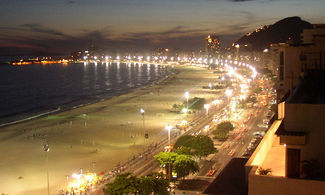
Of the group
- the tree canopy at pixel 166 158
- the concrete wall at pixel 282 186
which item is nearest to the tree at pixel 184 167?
the tree canopy at pixel 166 158

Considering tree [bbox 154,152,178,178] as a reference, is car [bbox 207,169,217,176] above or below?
below

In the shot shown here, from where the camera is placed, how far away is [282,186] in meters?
7.18

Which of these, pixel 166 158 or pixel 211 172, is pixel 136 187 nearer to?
pixel 166 158

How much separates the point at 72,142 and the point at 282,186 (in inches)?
1158

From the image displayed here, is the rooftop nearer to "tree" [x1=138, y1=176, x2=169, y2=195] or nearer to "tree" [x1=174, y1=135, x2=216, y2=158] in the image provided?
"tree" [x1=138, y1=176, x2=169, y2=195]

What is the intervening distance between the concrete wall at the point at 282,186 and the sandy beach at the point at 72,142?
17.4 meters

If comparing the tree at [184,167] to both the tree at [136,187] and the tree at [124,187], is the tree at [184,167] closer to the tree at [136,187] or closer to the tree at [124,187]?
the tree at [136,187]

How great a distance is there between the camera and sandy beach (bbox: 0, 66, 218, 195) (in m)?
25.4

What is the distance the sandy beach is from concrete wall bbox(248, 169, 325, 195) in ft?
57.2

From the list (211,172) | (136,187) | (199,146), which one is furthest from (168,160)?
(136,187)

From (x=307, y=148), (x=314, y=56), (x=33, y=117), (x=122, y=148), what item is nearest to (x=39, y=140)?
(x=122, y=148)

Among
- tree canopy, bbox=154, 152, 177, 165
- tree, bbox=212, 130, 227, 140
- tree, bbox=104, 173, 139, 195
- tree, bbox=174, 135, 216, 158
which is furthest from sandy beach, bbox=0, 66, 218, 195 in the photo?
tree, bbox=104, 173, 139, 195

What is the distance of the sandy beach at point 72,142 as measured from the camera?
25438 mm

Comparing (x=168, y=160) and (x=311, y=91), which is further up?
(x=311, y=91)
